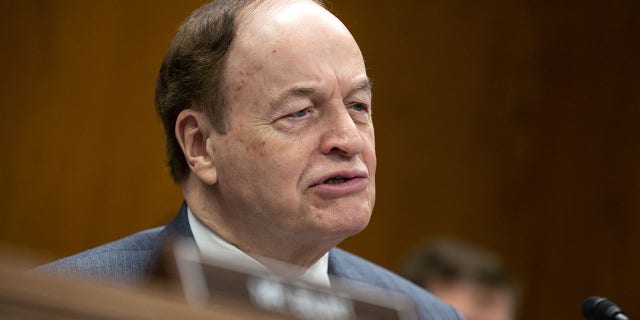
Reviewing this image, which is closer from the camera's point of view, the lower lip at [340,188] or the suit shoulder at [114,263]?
the lower lip at [340,188]

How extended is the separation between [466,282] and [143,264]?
217 centimetres

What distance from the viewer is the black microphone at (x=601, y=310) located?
227 centimetres

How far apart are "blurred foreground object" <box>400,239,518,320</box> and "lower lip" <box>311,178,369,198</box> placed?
2.08 meters

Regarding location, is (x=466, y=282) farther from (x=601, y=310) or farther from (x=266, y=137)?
(x=266, y=137)

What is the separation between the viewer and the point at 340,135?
2256 mm

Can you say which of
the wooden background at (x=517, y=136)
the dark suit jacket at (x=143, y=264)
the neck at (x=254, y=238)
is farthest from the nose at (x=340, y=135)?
the wooden background at (x=517, y=136)

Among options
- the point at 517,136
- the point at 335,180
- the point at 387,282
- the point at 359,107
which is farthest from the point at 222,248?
the point at 517,136

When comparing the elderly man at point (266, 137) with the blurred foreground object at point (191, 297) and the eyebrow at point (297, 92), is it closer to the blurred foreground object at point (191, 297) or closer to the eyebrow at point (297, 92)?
the eyebrow at point (297, 92)

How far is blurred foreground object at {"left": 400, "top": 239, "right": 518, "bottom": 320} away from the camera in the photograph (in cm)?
428

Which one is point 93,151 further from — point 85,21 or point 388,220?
point 388,220

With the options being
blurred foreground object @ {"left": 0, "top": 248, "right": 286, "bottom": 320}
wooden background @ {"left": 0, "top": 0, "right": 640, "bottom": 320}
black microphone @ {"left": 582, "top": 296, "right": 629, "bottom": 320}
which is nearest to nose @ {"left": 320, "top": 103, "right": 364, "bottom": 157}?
black microphone @ {"left": 582, "top": 296, "right": 629, "bottom": 320}

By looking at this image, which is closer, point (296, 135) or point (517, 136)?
point (296, 135)

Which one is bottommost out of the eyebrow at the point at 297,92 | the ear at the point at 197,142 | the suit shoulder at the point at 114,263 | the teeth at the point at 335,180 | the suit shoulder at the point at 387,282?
the suit shoulder at the point at 387,282

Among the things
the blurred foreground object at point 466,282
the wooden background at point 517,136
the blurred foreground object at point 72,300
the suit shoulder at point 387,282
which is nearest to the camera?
the blurred foreground object at point 72,300
